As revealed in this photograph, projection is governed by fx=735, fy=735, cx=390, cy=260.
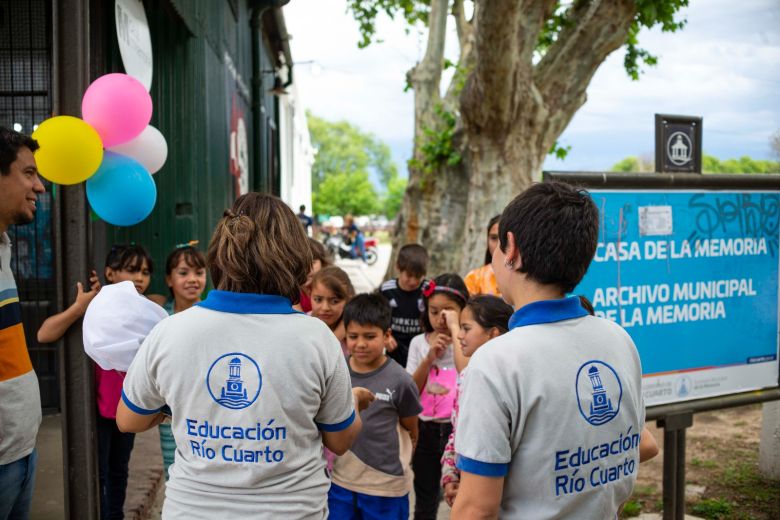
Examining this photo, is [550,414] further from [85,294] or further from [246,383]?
[85,294]

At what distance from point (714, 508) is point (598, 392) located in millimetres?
3471

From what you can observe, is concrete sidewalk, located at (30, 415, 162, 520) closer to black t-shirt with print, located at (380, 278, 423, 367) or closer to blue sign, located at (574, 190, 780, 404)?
black t-shirt with print, located at (380, 278, 423, 367)

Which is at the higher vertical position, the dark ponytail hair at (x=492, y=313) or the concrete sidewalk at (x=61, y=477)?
the dark ponytail hair at (x=492, y=313)

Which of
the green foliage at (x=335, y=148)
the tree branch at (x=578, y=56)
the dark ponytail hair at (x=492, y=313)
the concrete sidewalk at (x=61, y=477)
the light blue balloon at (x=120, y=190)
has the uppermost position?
the green foliage at (x=335, y=148)

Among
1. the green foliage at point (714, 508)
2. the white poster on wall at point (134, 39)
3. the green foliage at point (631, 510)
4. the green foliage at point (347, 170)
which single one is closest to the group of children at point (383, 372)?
the white poster on wall at point (134, 39)

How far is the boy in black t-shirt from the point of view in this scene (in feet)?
16.1

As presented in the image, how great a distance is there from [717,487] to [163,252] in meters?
4.52

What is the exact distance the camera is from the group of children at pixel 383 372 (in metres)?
Answer: 3.05

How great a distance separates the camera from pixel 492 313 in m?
2.98

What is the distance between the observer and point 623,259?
3549 millimetres

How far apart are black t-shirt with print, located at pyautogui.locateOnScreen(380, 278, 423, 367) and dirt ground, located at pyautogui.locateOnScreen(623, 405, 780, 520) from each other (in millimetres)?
1751

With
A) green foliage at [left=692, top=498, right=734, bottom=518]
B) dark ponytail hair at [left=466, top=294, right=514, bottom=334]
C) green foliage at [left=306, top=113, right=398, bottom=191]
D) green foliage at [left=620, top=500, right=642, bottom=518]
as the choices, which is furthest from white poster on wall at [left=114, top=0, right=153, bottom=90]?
green foliage at [left=306, top=113, right=398, bottom=191]

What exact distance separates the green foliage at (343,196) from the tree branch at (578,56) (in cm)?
6750

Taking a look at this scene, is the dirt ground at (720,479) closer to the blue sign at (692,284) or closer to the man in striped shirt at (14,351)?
the blue sign at (692,284)
